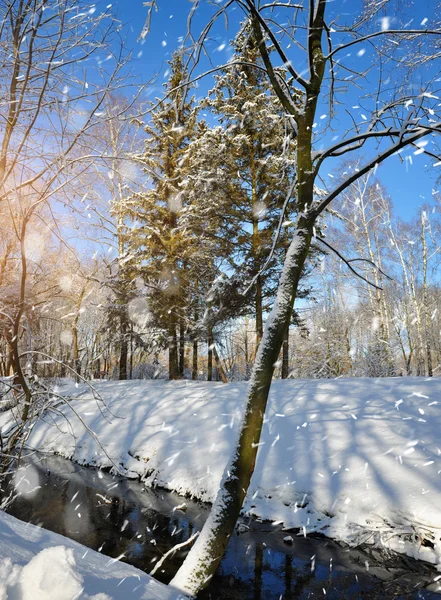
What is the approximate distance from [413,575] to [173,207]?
14726 millimetres

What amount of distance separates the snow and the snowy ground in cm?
116

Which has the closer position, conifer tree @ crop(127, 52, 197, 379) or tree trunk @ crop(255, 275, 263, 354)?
tree trunk @ crop(255, 275, 263, 354)

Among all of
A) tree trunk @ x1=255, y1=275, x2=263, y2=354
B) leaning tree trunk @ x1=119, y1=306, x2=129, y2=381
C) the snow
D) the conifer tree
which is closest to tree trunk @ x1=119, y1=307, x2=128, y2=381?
leaning tree trunk @ x1=119, y1=306, x2=129, y2=381

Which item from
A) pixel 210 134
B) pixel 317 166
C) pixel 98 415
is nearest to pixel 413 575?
pixel 317 166

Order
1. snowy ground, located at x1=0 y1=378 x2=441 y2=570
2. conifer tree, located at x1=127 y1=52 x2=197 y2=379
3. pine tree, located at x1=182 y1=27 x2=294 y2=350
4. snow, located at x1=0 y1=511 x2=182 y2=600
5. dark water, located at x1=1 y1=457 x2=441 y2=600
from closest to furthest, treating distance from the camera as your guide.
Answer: snow, located at x1=0 y1=511 x2=182 y2=600 → dark water, located at x1=1 y1=457 x2=441 y2=600 → snowy ground, located at x1=0 y1=378 x2=441 y2=570 → pine tree, located at x1=182 y1=27 x2=294 y2=350 → conifer tree, located at x1=127 y1=52 x2=197 y2=379

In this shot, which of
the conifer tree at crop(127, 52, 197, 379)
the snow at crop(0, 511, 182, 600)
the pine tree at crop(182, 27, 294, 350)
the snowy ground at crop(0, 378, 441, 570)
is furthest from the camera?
the conifer tree at crop(127, 52, 197, 379)

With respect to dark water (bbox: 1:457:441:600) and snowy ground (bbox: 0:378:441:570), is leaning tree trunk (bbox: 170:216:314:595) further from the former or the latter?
snowy ground (bbox: 0:378:441:570)

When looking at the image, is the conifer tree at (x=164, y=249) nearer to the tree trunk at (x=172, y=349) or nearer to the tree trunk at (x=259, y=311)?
the tree trunk at (x=172, y=349)

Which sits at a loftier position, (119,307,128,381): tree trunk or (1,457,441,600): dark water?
(119,307,128,381): tree trunk

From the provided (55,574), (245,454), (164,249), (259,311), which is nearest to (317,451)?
(245,454)

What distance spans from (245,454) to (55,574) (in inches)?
77.1

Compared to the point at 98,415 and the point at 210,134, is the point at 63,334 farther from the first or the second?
the point at 210,134

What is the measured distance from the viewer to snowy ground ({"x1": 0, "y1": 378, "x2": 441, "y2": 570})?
5363mm

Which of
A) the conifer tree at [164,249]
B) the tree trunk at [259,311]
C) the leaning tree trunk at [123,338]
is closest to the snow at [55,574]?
the tree trunk at [259,311]
